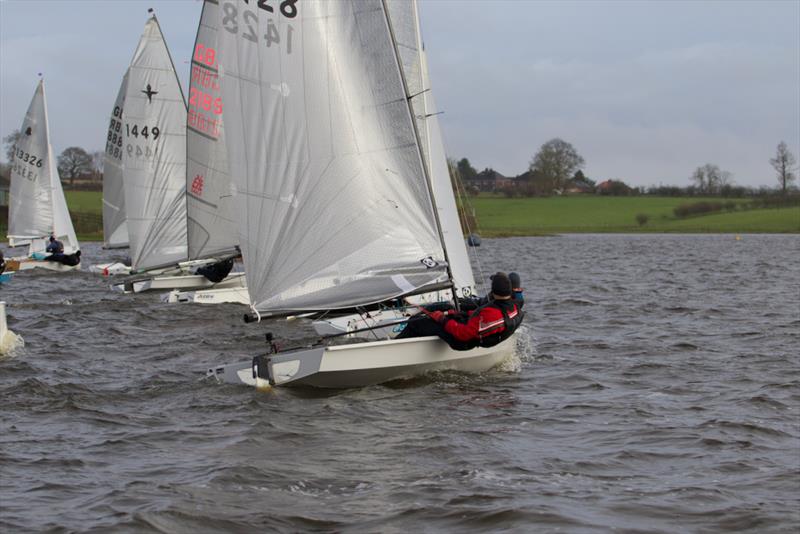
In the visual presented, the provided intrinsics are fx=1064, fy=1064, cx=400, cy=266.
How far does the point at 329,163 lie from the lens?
12.7 meters

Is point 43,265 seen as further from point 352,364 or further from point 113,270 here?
point 352,364

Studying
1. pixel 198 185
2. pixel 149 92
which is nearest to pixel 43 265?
pixel 149 92

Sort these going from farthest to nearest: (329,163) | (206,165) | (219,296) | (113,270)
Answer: (113,270), (206,165), (219,296), (329,163)

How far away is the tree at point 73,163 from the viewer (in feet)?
395

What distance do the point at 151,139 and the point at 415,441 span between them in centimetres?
1993

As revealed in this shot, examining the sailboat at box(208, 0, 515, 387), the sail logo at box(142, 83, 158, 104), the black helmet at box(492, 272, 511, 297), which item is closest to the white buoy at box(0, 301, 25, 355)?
the sailboat at box(208, 0, 515, 387)

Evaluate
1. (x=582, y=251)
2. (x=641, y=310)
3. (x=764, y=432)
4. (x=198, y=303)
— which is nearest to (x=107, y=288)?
(x=198, y=303)

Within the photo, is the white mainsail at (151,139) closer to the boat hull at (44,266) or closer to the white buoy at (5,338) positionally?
the boat hull at (44,266)

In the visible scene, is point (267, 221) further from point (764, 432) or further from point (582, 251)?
point (582, 251)

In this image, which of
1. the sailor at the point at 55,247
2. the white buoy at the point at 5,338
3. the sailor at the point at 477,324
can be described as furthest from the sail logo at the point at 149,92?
the sailor at the point at 477,324

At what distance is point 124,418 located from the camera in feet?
36.7

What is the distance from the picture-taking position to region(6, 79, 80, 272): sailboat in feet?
131

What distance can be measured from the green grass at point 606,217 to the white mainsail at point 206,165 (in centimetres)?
6305

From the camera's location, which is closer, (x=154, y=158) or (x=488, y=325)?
(x=488, y=325)
